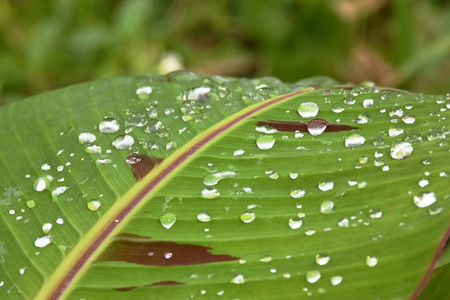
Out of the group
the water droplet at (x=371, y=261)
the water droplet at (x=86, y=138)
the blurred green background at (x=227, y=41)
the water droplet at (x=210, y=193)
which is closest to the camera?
the water droplet at (x=371, y=261)

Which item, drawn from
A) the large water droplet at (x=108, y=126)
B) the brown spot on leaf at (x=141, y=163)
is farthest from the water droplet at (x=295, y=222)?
the large water droplet at (x=108, y=126)

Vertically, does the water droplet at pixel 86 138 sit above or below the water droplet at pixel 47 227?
above

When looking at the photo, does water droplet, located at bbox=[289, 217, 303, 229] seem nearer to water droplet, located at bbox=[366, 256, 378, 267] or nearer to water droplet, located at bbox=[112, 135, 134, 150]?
water droplet, located at bbox=[366, 256, 378, 267]

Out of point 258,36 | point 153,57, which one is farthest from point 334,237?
point 258,36

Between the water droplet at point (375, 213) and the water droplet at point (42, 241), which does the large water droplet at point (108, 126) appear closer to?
the water droplet at point (42, 241)

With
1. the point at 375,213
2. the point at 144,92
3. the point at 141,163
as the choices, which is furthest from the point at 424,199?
the point at 144,92

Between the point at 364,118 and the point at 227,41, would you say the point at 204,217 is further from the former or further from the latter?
the point at 227,41

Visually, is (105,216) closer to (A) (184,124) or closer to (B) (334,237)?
(A) (184,124)
